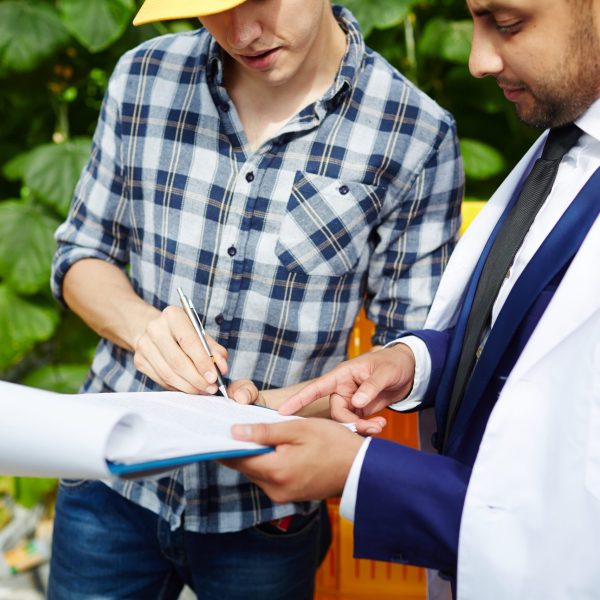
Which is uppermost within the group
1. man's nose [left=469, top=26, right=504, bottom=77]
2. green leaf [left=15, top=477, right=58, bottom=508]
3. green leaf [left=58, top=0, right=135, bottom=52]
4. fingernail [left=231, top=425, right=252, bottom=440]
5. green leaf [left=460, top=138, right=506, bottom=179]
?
man's nose [left=469, top=26, right=504, bottom=77]

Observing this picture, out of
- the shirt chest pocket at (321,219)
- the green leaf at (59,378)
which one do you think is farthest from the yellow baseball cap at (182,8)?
the green leaf at (59,378)

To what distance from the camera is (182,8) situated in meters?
1.13

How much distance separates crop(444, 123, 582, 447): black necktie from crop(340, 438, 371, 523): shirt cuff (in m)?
0.21

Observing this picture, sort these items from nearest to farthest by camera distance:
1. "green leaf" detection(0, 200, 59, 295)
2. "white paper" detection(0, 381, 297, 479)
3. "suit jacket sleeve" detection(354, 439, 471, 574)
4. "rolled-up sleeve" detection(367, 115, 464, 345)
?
"white paper" detection(0, 381, 297, 479) → "suit jacket sleeve" detection(354, 439, 471, 574) → "rolled-up sleeve" detection(367, 115, 464, 345) → "green leaf" detection(0, 200, 59, 295)

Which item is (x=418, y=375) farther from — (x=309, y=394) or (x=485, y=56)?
(x=485, y=56)

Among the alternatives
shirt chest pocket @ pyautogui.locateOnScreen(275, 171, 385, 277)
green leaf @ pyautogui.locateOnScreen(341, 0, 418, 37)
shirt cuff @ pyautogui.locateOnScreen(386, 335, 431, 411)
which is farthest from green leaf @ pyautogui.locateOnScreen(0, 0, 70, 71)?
shirt cuff @ pyautogui.locateOnScreen(386, 335, 431, 411)

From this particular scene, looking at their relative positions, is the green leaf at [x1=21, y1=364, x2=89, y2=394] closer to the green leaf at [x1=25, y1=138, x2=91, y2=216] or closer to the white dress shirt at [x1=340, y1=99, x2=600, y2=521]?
the green leaf at [x1=25, y1=138, x2=91, y2=216]

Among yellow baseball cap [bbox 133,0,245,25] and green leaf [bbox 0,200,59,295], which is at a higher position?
yellow baseball cap [bbox 133,0,245,25]

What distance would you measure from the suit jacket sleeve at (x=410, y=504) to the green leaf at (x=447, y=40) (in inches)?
66.8

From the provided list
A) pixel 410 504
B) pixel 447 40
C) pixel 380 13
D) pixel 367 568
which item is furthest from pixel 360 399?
pixel 447 40

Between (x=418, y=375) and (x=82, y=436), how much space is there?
54 centimetres

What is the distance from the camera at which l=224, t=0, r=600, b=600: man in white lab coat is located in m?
0.90

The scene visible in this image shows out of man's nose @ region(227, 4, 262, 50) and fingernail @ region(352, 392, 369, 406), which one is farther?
man's nose @ region(227, 4, 262, 50)

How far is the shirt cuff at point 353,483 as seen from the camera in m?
0.96
